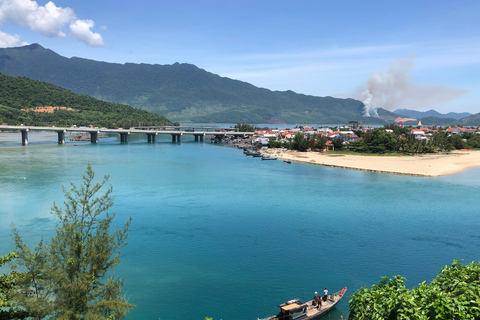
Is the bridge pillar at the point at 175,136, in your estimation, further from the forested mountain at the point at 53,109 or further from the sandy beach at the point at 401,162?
the sandy beach at the point at 401,162

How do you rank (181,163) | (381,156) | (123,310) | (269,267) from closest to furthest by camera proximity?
(123,310)
(269,267)
(181,163)
(381,156)

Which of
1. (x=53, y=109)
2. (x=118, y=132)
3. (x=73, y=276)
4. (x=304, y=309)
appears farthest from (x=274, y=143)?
(x=53, y=109)

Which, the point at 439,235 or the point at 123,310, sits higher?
the point at 123,310

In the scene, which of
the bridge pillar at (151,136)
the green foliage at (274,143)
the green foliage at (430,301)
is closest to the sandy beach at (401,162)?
the green foliage at (274,143)

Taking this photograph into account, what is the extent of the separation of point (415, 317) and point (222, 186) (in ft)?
88.2

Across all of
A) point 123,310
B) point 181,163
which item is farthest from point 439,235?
point 181,163

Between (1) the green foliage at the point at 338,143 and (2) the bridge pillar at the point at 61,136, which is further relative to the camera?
(2) the bridge pillar at the point at 61,136

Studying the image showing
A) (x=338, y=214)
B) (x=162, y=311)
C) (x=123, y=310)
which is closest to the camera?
(x=123, y=310)

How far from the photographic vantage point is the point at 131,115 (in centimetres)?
12775

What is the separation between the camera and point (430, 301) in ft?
22.7

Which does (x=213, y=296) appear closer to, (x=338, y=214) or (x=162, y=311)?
(x=162, y=311)

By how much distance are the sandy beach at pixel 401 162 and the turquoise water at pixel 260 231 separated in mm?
4301

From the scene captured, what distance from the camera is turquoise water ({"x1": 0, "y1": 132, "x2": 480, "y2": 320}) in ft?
44.6

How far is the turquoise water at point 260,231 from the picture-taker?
44.6 ft
